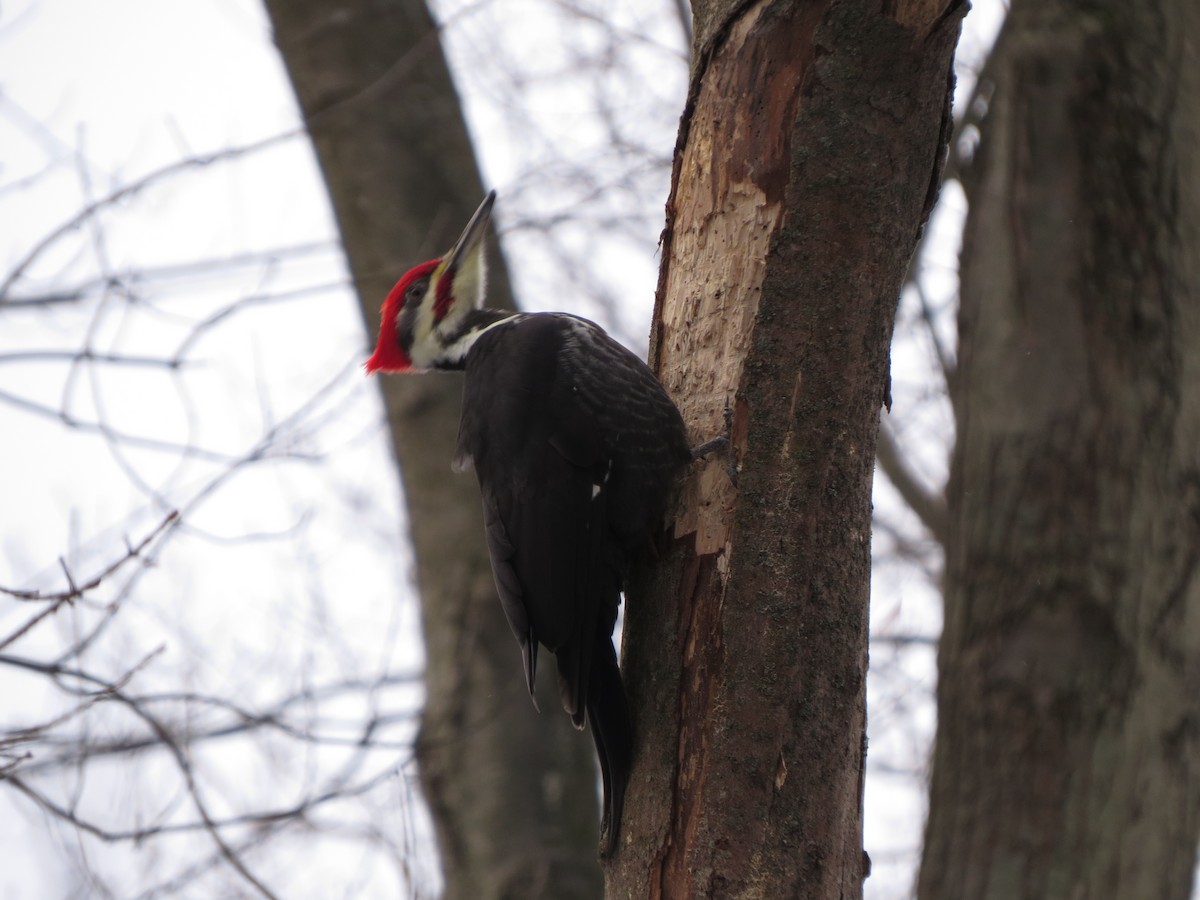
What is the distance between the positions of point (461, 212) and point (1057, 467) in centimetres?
239

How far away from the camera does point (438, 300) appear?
3523 millimetres

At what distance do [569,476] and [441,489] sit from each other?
5.27ft

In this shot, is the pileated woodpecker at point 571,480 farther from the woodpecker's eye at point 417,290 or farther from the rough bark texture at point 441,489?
the rough bark texture at point 441,489

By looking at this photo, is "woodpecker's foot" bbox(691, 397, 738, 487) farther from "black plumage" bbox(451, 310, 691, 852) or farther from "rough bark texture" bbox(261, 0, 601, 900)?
"rough bark texture" bbox(261, 0, 601, 900)

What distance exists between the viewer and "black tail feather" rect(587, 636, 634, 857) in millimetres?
1982

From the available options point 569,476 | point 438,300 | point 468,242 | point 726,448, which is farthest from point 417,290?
point 726,448

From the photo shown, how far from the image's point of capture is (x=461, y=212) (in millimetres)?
4375

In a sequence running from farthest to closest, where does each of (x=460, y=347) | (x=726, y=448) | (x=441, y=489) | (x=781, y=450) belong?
(x=441, y=489) < (x=460, y=347) < (x=726, y=448) < (x=781, y=450)

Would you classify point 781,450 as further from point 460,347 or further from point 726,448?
point 460,347

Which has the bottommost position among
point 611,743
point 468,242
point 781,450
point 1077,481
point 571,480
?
point 611,743

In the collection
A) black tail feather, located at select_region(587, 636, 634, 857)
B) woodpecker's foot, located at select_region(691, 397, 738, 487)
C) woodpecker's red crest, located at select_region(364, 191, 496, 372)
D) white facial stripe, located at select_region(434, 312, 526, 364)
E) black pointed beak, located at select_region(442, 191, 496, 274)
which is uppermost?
black pointed beak, located at select_region(442, 191, 496, 274)

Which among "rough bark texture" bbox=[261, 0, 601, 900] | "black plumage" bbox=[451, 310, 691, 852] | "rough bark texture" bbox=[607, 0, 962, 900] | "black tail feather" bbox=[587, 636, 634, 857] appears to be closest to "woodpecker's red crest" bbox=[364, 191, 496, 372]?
"black plumage" bbox=[451, 310, 691, 852]

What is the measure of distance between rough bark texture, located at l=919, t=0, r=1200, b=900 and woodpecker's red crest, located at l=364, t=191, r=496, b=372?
137 centimetres

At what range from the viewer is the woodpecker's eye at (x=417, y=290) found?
3.54 metres
